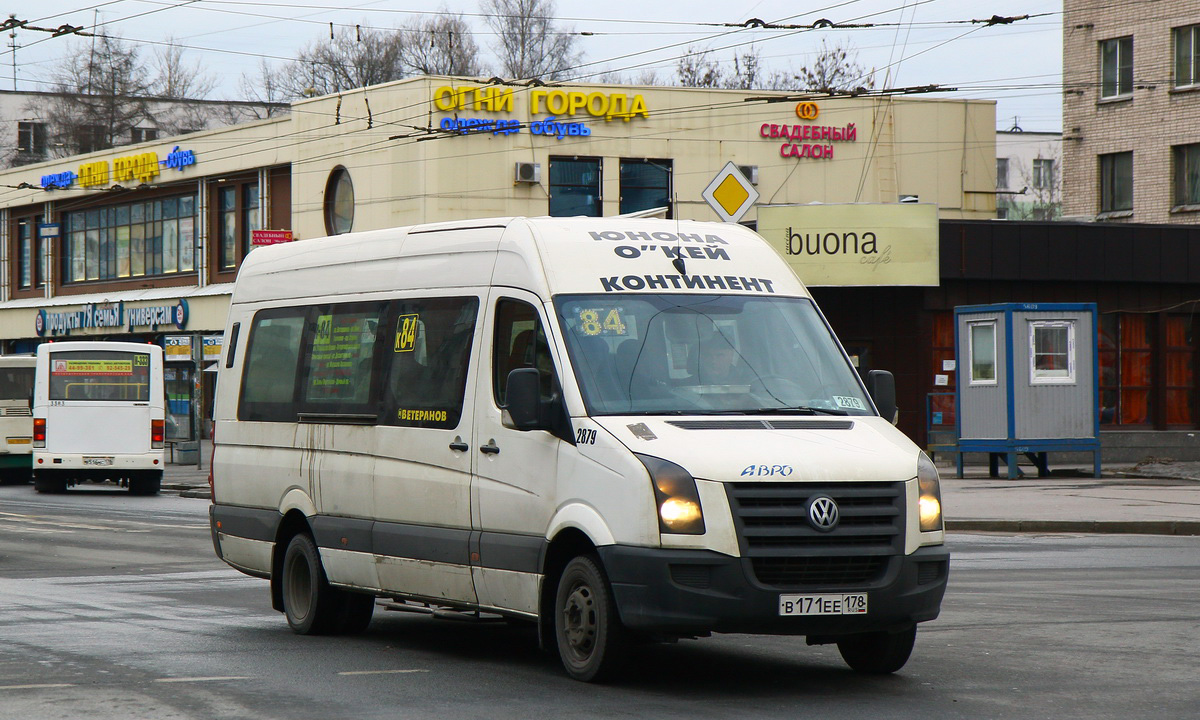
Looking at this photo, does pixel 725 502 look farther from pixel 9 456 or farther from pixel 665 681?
pixel 9 456

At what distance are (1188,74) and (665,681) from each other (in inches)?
1887

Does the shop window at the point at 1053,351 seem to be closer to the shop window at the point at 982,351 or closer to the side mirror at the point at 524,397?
the shop window at the point at 982,351

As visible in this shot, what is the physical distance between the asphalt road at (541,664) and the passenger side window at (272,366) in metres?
1.44

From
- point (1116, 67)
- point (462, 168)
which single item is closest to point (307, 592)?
point (462, 168)

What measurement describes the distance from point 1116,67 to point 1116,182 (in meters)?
3.65

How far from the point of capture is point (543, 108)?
142 feet

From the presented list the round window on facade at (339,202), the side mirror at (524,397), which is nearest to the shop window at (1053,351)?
the side mirror at (524,397)

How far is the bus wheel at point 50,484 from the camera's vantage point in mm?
31688

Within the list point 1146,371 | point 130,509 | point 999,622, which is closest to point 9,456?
point 130,509

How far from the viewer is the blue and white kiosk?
27.0 meters

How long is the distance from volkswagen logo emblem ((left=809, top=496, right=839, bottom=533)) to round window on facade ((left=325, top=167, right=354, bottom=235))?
37.3 m

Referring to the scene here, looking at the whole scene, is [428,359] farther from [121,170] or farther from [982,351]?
[121,170]

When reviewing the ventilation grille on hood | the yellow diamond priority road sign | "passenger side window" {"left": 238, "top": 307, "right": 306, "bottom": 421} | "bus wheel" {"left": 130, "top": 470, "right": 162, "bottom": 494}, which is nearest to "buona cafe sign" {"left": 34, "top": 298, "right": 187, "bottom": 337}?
"bus wheel" {"left": 130, "top": 470, "right": 162, "bottom": 494}

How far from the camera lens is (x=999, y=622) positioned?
35.8ft
